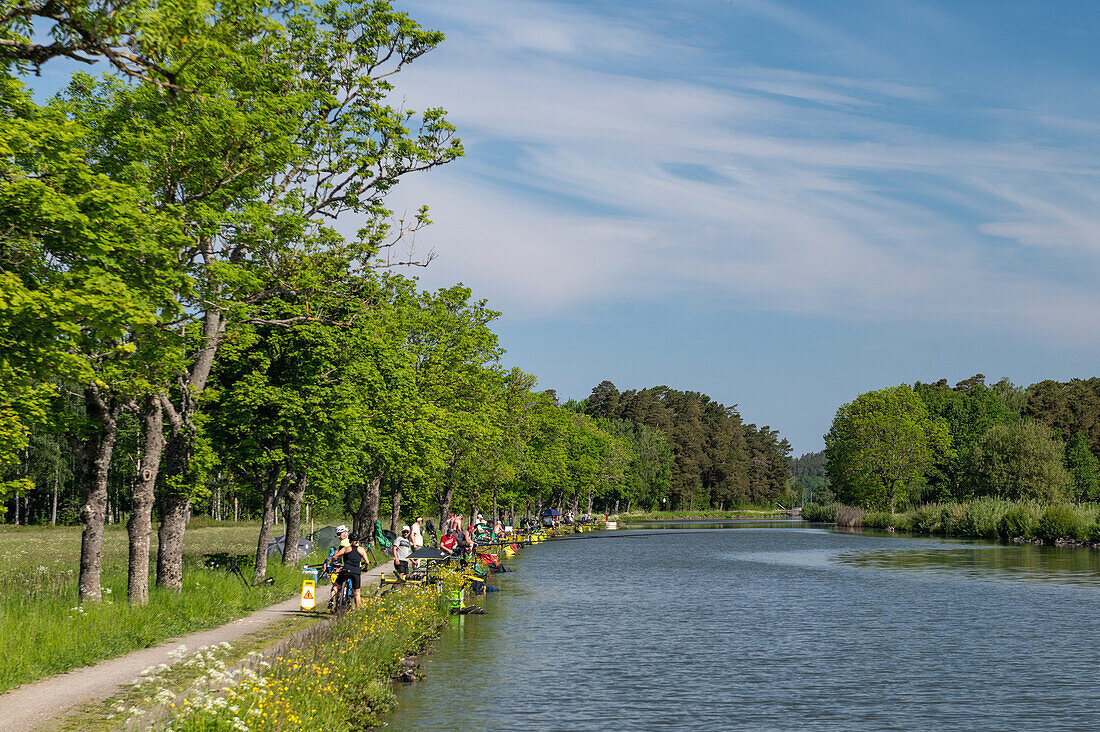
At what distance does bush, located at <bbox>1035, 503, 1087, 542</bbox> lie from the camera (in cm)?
7106

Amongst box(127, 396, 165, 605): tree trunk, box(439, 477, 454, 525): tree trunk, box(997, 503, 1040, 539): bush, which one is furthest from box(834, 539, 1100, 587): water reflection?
box(127, 396, 165, 605): tree trunk

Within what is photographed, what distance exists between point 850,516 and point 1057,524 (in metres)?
52.3

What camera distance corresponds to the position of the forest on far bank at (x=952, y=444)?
3962 inches

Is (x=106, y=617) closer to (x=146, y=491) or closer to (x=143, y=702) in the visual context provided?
(x=146, y=491)

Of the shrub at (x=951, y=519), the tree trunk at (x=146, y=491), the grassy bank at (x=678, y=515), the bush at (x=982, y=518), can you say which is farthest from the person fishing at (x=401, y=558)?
the grassy bank at (x=678, y=515)

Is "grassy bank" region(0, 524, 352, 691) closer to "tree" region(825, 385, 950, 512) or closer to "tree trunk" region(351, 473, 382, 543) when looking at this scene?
"tree trunk" region(351, 473, 382, 543)

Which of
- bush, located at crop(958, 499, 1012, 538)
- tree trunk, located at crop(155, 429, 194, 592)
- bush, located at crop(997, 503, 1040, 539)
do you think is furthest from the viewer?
bush, located at crop(958, 499, 1012, 538)

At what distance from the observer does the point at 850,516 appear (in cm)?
12375

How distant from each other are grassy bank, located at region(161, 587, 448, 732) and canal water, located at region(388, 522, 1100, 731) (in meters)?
0.74

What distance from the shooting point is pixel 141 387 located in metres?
20.7

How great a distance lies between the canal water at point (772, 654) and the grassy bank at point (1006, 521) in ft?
76.0

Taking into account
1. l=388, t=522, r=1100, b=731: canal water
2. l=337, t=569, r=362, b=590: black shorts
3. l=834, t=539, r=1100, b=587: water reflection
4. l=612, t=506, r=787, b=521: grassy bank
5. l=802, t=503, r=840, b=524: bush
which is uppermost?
l=337, t=569, r=362, b=590: black shorts

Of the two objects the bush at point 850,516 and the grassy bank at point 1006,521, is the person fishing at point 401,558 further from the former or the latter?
the bush at point 850,516

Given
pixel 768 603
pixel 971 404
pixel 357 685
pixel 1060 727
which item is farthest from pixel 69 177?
pixel 971 404
